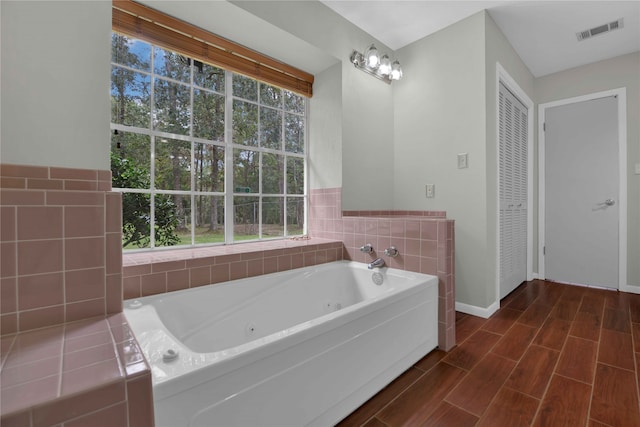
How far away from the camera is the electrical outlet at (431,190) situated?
8.53 feet

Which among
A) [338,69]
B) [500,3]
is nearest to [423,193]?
[338,69]

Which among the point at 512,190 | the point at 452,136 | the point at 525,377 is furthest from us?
the point at 512,190

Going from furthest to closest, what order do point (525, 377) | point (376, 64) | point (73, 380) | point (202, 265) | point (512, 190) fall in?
point (512, 190)
point (376, 64)
point (202, 265)
point (525, 377)
point (73, 380)

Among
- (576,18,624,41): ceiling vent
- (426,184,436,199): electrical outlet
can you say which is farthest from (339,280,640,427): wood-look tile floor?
(576,18,624,41): ceiling vent

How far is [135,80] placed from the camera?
1.80 metres

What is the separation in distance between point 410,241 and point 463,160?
1006mm

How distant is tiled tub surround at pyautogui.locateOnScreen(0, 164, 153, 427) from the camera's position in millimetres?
570

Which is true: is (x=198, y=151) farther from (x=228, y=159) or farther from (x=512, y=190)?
(x=512, y=190)

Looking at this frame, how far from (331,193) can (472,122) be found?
4.35 ft

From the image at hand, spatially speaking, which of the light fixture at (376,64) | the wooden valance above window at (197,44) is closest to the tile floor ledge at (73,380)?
the wooden valance above window at (197,44)

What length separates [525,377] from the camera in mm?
1510

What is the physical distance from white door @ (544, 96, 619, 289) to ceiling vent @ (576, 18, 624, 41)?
788 mm

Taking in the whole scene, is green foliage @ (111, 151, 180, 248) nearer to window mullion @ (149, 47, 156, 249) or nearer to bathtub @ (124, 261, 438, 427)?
window mullion @ (149, 47, 156, 249)

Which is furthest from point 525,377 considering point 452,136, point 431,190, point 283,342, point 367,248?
point 452,136
